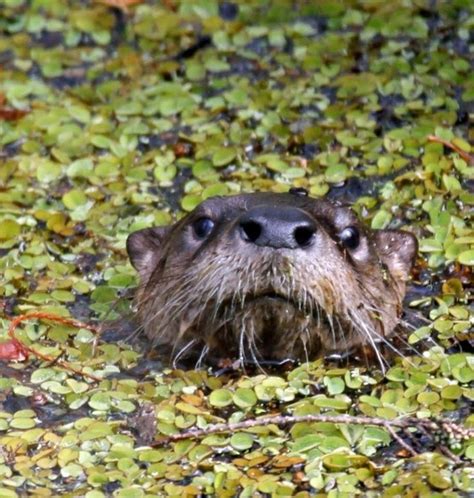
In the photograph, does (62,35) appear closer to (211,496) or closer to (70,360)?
(70,360)

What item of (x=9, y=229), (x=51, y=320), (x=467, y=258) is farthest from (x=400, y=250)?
(x=9, y=229)

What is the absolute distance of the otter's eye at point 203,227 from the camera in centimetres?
677

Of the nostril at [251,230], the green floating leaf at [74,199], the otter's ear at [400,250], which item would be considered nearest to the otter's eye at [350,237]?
the otter's ear at [400,250]

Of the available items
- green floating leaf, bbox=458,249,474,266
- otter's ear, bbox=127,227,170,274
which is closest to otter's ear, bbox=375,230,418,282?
green floating leaf, bbox=458,249,474,266

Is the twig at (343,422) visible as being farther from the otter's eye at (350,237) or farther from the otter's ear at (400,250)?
the otter's ear at (400,250)

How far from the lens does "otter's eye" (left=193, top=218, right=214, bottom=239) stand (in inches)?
267

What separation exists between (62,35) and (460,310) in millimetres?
3678

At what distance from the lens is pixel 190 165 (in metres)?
8.49

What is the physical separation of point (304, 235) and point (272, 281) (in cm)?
20

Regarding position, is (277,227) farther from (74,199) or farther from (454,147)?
(454,147)

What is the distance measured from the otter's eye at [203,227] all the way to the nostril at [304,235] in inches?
24.9

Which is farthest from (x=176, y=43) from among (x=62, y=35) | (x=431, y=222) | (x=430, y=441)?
(x=430, y=441)

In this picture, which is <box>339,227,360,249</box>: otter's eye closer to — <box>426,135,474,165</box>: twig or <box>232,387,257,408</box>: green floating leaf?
<box>232,387,257,408</box>: green floating leaf

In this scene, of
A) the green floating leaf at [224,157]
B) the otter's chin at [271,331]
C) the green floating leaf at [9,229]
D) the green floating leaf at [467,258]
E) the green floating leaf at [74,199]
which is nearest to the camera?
the otter's chin at [271,331]
